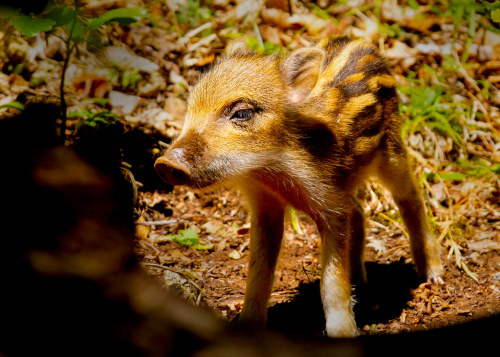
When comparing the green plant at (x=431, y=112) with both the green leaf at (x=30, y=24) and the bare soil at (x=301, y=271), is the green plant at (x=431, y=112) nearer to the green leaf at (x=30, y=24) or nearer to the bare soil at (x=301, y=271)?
the bare soil at (x=301, y=271)

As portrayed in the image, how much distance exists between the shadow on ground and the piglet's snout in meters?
1.26

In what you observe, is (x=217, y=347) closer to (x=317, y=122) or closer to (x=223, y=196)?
(x=317, y=122)

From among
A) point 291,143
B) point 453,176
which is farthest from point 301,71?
point 453,176

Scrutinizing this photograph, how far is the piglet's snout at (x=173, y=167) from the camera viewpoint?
128 inches

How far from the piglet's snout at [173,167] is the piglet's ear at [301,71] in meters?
1.02

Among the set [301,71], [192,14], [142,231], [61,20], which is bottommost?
[142,231]

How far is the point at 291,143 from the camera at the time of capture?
3.83 meters

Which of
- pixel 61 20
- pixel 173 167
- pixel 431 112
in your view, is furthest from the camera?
pixel 431 112

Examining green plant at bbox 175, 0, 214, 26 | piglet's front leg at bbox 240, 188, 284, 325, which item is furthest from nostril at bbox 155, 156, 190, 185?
green plant at bbox 175, 0, 214, 26

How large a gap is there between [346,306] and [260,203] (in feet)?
3.10

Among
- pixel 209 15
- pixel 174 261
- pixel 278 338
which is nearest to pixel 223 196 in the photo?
pixel 174 261

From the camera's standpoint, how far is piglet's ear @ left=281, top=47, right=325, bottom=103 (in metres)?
3.88

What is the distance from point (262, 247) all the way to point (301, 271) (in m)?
0.93

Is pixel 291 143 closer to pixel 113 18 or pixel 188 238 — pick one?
pixel 113 18
